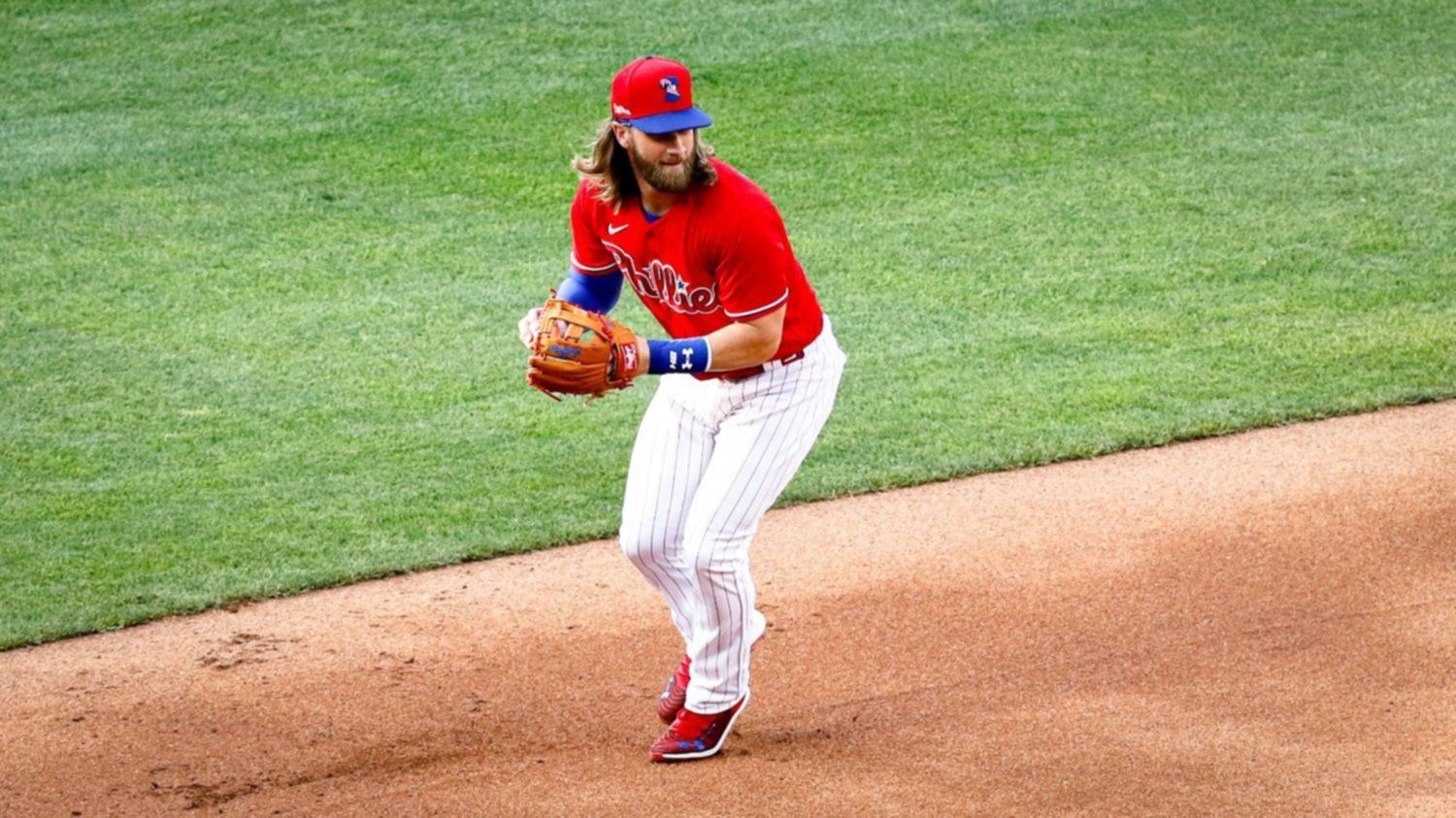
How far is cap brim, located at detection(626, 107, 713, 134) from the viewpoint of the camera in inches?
179

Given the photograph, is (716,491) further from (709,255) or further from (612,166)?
(612,166)

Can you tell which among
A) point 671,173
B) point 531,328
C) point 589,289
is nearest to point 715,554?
point 531,328

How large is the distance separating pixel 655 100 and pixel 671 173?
0.18 metres

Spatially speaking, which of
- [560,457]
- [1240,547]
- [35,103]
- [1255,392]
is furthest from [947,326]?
[35,103]

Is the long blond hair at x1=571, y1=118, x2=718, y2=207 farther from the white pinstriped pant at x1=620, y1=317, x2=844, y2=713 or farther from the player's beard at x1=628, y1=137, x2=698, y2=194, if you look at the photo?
the white pinstriped pant at x1=620, y1=317, x2=844, y2=713

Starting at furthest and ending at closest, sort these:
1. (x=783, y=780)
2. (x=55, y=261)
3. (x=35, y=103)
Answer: (x=35, y=103) < (x=55, y=261) < (x=783, y=780)

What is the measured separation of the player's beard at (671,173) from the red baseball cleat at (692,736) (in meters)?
1.37

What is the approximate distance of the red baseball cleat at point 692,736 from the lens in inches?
191

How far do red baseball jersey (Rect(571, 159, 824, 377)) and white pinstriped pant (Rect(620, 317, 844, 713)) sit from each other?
146 millimetres

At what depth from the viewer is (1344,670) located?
5.27 m

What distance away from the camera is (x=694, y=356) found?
4582mm

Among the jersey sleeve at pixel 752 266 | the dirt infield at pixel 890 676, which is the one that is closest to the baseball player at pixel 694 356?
the jersey sleeve at pixel 752 266

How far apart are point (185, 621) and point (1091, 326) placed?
4.57 meters

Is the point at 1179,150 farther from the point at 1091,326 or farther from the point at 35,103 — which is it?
the point at 35,103
